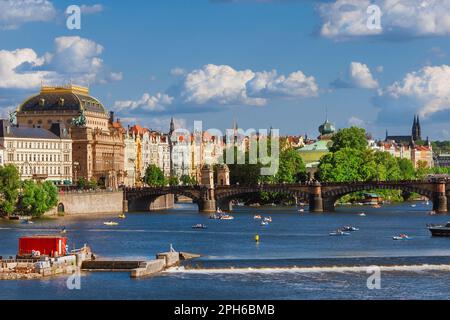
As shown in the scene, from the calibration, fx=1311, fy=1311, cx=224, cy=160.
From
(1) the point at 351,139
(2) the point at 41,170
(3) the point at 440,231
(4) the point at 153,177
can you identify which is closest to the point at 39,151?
(2) the point at 41,170

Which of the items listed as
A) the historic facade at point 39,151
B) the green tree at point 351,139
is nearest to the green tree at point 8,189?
the historic facade at point 39,151

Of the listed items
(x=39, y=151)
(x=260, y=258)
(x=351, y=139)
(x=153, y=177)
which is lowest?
(x=260, y=258)

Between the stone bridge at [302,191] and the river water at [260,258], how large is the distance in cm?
1070

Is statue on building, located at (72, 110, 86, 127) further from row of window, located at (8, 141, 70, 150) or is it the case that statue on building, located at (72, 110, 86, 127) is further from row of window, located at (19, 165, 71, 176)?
row of window, located at (19, 165, 71, 176)

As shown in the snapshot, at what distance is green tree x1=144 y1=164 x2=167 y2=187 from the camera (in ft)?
585

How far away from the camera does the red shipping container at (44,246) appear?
6476cm

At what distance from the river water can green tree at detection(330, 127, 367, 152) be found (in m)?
53.8

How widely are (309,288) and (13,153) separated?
94.9 m

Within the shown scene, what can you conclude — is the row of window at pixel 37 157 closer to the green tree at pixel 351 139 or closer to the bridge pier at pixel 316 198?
the bridge pier at pixel 316 198

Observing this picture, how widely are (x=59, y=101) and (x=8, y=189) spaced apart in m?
54.4

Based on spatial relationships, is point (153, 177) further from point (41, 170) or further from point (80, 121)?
point (41, 170)

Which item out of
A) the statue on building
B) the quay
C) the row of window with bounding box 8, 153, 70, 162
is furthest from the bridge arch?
the quay

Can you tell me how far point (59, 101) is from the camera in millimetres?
169375
